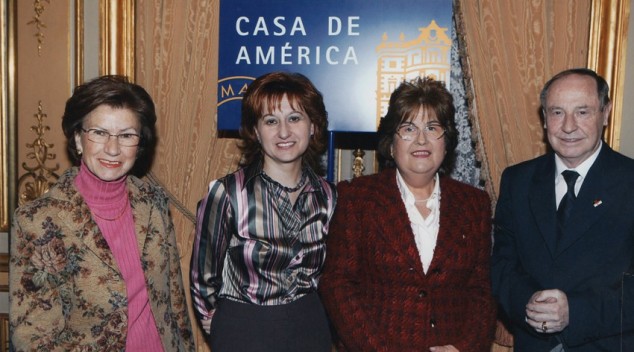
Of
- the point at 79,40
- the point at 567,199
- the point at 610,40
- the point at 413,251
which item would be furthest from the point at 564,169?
the point at 79,40

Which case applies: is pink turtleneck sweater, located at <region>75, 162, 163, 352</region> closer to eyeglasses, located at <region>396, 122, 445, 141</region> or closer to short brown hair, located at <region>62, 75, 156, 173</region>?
short brown hair, located at <region>62, 75, 156, 173</region>

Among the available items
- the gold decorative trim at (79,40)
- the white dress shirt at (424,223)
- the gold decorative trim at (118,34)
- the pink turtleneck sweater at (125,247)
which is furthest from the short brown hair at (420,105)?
the gold decorative trim at (79,40)

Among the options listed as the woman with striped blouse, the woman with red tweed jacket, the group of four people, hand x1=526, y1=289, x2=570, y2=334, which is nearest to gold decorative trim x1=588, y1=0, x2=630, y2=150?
the group of four people

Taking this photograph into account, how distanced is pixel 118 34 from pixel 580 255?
92.3 inches

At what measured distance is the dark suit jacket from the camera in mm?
2027

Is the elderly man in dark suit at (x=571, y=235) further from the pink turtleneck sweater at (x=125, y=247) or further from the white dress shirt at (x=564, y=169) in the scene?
the pink turtleneck sweater at (x=125, y=247)

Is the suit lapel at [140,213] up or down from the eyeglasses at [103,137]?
down

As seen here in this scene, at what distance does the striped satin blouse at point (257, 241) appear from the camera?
216 centimetres

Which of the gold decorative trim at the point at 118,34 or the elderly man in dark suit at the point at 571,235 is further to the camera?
the gold decorative trim at the point at 118,34

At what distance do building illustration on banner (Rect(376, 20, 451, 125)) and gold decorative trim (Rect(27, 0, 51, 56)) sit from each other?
5.84 feet

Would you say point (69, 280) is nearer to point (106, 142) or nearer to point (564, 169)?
point (106, 142)

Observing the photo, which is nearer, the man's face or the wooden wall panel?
the man's face

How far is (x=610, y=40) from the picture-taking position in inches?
106

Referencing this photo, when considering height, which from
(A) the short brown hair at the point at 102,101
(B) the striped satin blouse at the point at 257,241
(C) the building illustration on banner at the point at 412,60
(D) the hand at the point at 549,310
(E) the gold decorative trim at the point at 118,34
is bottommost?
(D) the hand at the point at 549,310
